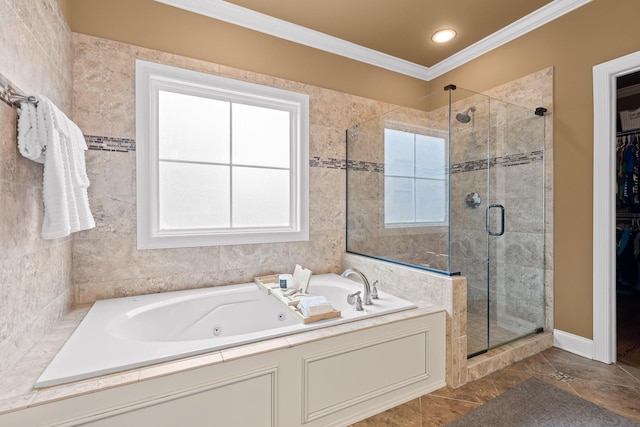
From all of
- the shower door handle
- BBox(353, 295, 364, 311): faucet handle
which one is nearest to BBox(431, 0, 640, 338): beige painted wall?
the shower door handle

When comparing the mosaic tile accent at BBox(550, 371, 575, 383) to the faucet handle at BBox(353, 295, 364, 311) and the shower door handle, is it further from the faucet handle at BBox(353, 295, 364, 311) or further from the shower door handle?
the faucet handle at BBox(353, 295, 364, 311)

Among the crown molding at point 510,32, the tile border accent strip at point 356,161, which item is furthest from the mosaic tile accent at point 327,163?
the crown molding at point 510,32

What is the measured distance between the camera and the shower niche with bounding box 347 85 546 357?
2230 millimetres

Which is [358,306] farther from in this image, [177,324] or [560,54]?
[560,54]

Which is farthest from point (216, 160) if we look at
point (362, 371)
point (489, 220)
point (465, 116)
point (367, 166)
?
point (489, 220)

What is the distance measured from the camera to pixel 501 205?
2447mm

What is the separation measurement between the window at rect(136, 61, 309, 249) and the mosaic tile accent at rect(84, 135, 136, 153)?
0.07 m

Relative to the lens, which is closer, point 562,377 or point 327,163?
point 562,377

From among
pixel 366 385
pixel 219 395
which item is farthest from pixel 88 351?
pixel 366 385

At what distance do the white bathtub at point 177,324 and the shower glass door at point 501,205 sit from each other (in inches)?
34.9

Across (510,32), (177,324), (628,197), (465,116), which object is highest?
(510,32)

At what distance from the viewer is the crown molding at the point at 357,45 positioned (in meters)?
2.24

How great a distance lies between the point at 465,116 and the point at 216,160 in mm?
1972

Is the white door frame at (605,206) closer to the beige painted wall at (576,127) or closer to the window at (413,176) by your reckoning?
the beige painted wall at (576,127)
